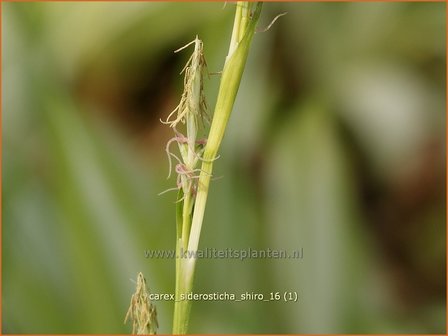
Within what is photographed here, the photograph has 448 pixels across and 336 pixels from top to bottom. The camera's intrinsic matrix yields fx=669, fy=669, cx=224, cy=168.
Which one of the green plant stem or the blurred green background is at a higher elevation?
the blurred green background

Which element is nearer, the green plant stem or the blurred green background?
the green plant stem

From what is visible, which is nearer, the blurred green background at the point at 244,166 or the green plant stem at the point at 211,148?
the green plant stem at the point at 211,148

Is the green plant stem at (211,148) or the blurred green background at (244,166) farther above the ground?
the blurred green background at (244,166)

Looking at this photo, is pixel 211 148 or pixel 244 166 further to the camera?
pixel 244 166

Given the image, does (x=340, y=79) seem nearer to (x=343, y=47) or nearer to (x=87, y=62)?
(x=343, y=47)
